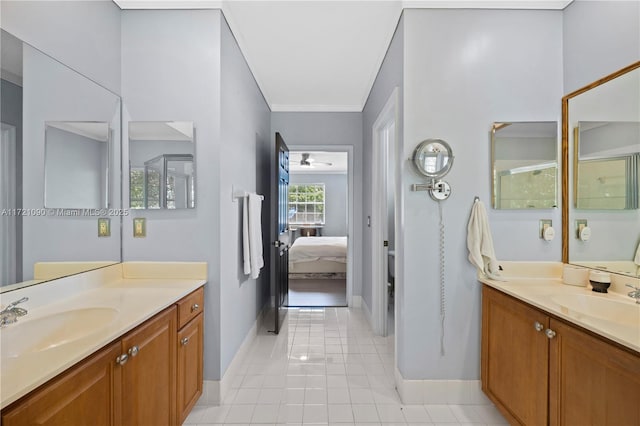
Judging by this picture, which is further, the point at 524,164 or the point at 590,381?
the point at 524,164

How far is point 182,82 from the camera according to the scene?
2.10m

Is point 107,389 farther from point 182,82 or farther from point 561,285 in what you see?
point 561,285

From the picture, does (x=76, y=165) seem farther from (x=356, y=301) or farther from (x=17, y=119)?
(x=356, y=301)

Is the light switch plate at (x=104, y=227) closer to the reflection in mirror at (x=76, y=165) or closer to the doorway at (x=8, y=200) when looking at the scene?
the reflection in mirror at (x=76, y=165)

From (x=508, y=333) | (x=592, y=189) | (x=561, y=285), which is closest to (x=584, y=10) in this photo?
(x=592, y=189)

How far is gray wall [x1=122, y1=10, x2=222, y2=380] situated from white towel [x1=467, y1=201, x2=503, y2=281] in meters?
1.62

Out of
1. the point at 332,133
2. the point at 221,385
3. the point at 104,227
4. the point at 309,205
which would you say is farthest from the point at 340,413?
the point at 309,205

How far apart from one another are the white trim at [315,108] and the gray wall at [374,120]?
0.59 ft

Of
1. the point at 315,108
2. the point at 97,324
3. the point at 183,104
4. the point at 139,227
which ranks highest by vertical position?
the point at 315,108

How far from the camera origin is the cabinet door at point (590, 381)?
3.62 feet

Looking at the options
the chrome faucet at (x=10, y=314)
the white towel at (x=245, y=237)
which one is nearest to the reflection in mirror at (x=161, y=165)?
the white towel at (x=245, y=237)

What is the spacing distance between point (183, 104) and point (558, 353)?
243 centimetres

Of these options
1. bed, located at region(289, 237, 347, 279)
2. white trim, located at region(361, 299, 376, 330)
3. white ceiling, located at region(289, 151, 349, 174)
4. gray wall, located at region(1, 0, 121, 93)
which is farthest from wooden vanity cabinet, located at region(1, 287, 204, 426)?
white ceiling, located at region(289, 151, 349, 174)

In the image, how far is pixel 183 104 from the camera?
2.11m
